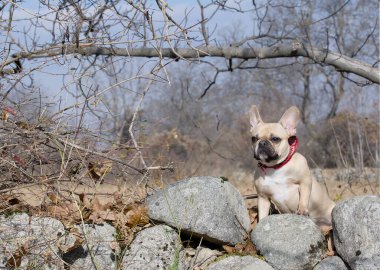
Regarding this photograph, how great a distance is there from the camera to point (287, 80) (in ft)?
102

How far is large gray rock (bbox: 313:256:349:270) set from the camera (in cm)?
475

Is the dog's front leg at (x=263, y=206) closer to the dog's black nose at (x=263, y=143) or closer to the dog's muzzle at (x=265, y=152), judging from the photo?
the dog's muzzle at (x=265, y=152)

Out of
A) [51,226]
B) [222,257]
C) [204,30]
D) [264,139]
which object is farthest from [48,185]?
[204,30]

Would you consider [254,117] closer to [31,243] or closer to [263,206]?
[263,206]

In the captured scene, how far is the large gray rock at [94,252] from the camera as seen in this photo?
4.69m

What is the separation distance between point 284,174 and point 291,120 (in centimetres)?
50

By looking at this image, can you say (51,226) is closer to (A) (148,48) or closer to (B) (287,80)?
(A) (148,48)

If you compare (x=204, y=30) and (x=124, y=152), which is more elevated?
(x=204, y=30)

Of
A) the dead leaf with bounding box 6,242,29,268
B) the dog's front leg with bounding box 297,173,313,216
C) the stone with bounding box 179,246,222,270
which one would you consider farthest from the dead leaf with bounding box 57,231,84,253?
the dog's front leg with bounding box 297,173,313,216

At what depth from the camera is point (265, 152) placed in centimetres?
502

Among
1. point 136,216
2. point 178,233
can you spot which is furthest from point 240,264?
point 136,216

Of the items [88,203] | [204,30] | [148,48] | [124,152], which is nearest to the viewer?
[88,203]

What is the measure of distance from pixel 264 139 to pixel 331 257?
3.58ft

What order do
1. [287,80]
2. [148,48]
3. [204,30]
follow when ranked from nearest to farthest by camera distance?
[204,30]
[148,48]
[287,80]
